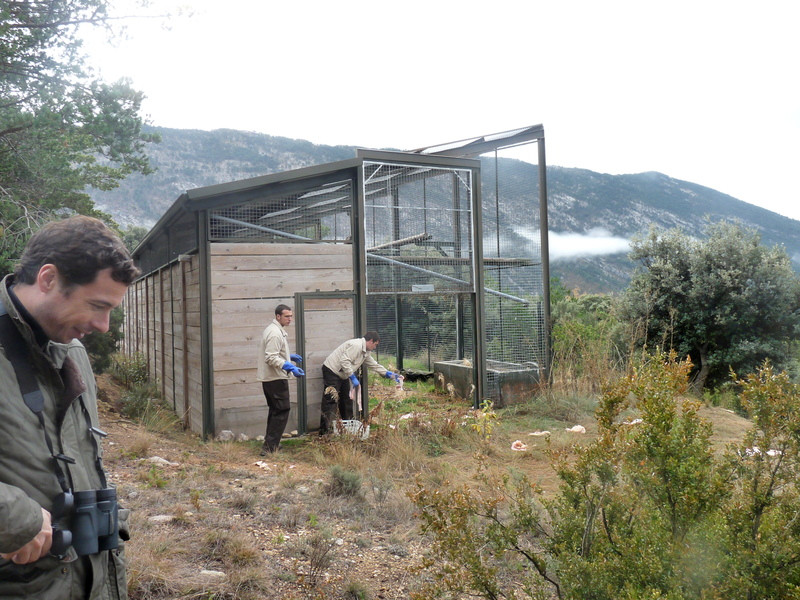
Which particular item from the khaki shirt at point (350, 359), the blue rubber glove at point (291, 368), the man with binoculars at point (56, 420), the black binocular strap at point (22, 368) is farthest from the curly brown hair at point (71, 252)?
the khaki shirt at point (350, 359)

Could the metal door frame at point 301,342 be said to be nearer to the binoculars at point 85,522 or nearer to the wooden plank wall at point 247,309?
the wooden plank wall at point 247,309

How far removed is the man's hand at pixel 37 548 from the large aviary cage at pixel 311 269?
744cm

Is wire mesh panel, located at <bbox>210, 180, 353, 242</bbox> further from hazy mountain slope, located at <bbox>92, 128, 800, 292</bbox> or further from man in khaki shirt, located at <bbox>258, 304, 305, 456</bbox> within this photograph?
hazy mountain slope, located at <bbox>92, 128, 800, 292</bbox>

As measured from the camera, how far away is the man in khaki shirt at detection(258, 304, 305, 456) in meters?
8.40

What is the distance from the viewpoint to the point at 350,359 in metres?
9.25

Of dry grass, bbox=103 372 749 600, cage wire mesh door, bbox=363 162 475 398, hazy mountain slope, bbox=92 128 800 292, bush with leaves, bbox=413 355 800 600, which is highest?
hazy mountain slope, bbox=92 128 800 292

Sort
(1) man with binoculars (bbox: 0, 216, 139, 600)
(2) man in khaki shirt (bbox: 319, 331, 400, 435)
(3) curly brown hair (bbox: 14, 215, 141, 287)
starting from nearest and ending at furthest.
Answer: (1) man with binoculars (bbox: 0, 216, 139, 600) < (3) curly brown hair (bbox: 14, 215, 141, 287) < (2) man in khaki shirt (bbox: 319, 331, 400, 435)

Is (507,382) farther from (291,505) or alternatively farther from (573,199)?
(573,199)

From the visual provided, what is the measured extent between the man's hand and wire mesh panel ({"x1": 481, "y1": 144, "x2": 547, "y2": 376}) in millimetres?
10458

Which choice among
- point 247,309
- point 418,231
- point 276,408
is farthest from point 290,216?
point 276,408

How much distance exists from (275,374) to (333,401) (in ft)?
4.11

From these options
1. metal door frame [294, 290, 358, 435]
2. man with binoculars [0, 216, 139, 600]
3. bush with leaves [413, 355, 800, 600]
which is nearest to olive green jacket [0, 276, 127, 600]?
man with binoculars [0, 216, 139, 600]

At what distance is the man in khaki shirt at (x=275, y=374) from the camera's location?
840cm

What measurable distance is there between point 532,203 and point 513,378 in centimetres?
Result: 358
